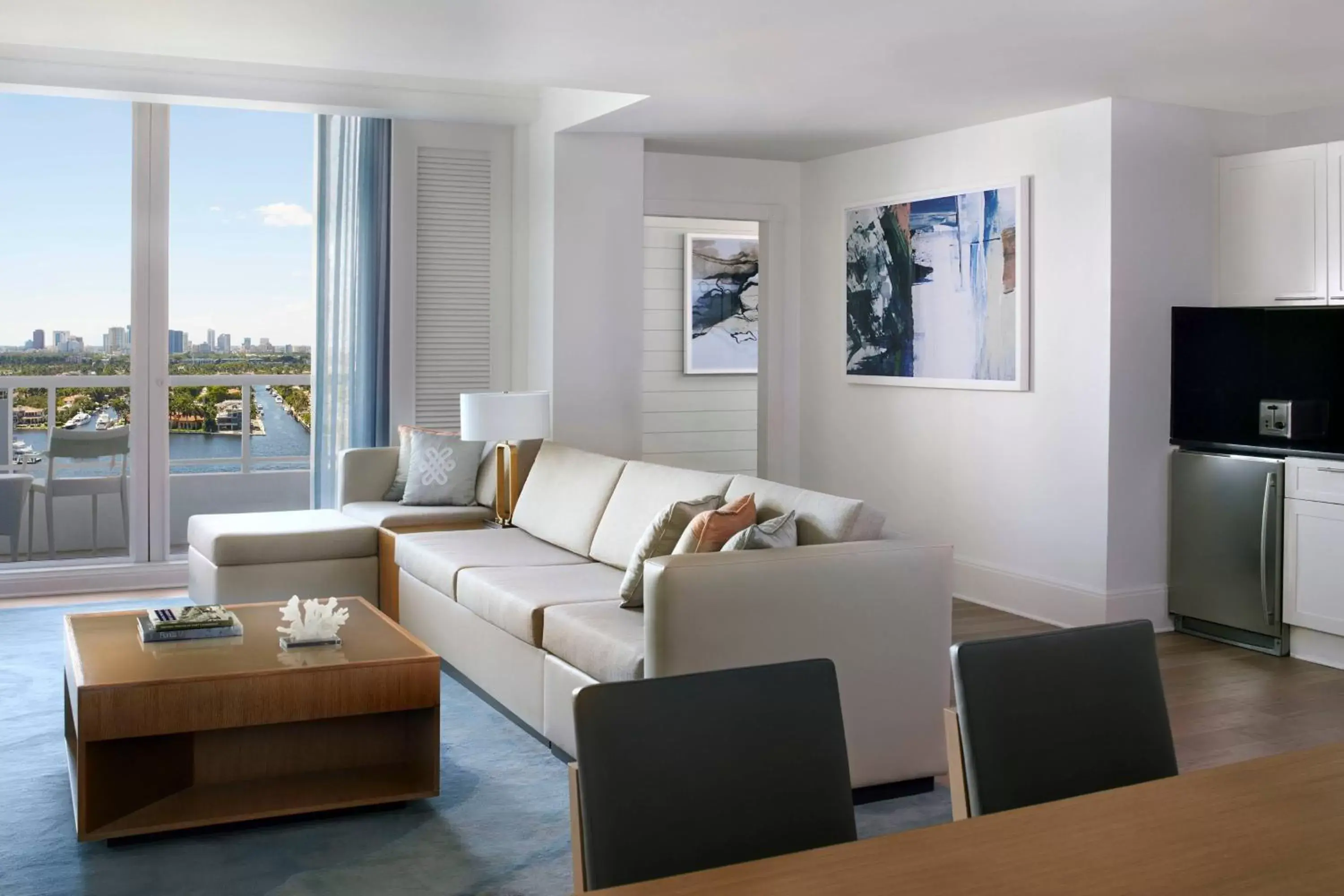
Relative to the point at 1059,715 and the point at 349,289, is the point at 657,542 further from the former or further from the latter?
the point at 349,289

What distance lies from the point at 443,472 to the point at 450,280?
1.42m

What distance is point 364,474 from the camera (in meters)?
6.65

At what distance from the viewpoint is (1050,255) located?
19.5ft

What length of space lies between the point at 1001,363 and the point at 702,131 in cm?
195

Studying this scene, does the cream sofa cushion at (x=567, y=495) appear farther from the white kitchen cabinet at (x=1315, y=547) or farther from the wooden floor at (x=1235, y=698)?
the white kitchen cabinet at (x=1315, y=547)

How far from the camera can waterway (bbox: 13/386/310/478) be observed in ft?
23.4

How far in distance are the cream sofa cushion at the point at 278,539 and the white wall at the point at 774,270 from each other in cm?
271

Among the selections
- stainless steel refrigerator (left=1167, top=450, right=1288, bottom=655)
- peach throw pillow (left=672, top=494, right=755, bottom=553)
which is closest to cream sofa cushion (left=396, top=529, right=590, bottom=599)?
peach throw pillow (left=672, top=494, right=755, bottom=553)

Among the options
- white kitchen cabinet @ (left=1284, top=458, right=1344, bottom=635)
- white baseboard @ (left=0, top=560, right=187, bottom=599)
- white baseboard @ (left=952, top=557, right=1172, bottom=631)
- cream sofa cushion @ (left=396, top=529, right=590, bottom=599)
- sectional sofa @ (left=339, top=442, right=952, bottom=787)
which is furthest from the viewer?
white baseboard @ (left=0, top=560, right=187, bottom=599)

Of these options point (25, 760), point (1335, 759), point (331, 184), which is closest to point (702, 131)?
point (331, 184)

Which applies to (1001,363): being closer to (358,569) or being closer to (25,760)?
(358,569)

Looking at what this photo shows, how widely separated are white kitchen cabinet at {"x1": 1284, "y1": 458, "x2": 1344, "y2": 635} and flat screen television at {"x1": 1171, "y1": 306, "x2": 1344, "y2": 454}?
0.20 m

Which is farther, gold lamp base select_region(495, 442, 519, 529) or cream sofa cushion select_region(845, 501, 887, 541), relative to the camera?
gold lamp base select_region(495, 442, 519, 529)

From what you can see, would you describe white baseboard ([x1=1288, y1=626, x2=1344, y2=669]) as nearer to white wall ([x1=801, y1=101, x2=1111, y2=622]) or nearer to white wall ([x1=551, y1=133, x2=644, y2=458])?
white wall ([x1=801, y1=101, x2=1111, y2=622])
